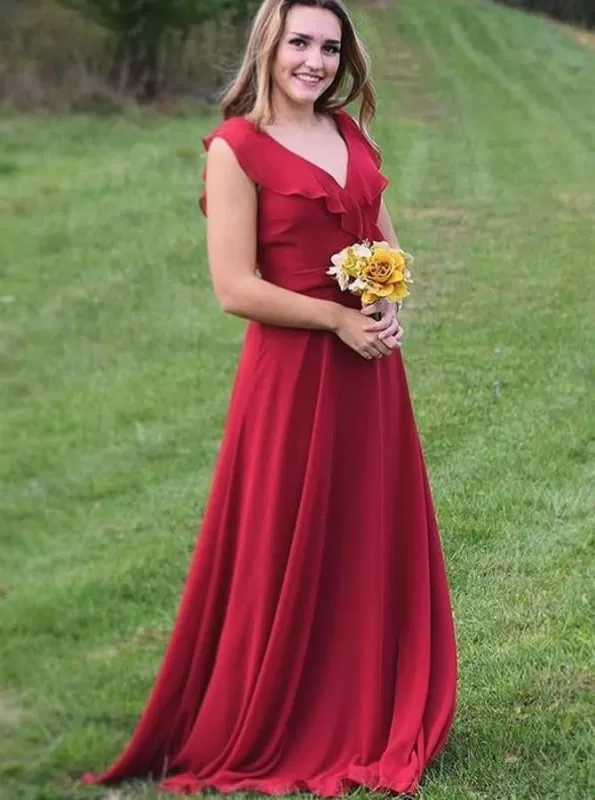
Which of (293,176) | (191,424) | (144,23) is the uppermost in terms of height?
(144,23)

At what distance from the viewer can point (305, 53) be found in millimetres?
3303

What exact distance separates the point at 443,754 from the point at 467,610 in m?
1.09

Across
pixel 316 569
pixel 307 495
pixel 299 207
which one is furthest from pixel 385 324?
pixel 316 569

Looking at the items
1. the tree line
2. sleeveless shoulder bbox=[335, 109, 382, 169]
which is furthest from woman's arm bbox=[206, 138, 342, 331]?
the tree line

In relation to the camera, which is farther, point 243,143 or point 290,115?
point 290,115

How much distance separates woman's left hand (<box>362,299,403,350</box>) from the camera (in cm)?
334

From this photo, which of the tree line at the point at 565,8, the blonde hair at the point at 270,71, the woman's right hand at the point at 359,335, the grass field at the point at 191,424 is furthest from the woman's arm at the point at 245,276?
the tree line at the point at 565,8

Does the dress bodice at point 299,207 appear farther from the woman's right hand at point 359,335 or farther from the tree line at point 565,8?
the tree line at point 565,8

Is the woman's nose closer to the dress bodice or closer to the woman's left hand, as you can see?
the dress bodice

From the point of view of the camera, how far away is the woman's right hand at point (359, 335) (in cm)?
334

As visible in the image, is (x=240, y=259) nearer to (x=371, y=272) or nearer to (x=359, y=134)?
(x=371, y=272)

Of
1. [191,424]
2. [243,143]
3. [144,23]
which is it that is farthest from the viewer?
Result: [144,23]

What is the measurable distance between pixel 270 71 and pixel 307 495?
3.35ft

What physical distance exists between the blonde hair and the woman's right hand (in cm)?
49
